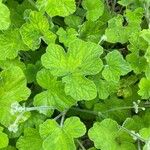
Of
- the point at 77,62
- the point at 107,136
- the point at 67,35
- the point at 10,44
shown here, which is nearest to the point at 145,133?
the point at 107,136

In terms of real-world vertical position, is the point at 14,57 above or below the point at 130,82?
above

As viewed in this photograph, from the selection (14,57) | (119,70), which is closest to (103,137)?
(119,70)

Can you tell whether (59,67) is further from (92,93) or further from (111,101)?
(111,101)

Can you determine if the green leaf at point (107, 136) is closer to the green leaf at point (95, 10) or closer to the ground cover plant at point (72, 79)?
the ground cover plant at point (72, 79)

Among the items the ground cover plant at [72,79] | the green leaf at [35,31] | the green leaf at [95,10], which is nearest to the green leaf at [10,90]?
the ground cover plant at [72,79]

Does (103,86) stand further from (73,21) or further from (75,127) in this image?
(73,21)

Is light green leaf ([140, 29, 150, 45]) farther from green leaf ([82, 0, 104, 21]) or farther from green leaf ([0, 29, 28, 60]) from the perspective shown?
green leaf ([0, 29, 28, 60])

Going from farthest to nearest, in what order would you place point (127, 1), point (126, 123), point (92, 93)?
point (127, 1) → point (126, 123) → point (92, 93)
